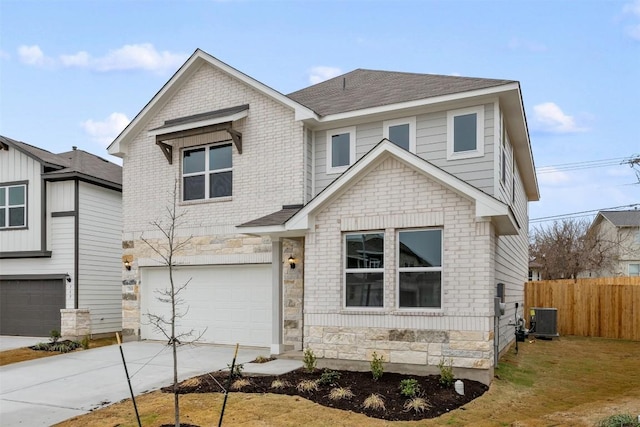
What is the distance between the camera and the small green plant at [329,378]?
8.23 m

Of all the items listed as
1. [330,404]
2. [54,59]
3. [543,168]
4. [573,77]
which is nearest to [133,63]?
[54,59]

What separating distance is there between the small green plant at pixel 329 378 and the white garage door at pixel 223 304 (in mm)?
3814

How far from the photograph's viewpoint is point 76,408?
7.44 meters

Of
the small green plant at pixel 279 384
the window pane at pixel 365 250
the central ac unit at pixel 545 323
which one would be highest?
the window pane at pixel 365 250

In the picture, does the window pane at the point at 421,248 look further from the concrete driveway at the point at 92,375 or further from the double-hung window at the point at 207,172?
the double-hung window at the point at 207,172

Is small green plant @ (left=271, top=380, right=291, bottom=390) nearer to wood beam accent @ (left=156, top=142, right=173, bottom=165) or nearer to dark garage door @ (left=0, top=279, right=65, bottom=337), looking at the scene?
wood beam accent @ (left=156, top=142, right=173, bottom=165)

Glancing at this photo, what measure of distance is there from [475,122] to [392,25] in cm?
479

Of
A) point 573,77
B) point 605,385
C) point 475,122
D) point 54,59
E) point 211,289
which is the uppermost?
point 54,59

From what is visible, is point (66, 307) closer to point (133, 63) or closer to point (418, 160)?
→ point (418, 160)

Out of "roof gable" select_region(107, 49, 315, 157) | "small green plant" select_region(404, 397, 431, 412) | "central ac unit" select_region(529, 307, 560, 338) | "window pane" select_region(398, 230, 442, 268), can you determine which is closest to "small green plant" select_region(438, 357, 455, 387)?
"small green plant" select_region(404, 397, 431, 412)

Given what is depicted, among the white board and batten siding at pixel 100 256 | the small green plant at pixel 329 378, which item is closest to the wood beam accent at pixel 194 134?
the white board and batten siding at pixel 100 256

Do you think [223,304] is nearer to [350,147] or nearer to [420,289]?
[350,147]

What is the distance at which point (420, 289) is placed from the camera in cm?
898

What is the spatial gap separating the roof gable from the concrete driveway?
5.72m
